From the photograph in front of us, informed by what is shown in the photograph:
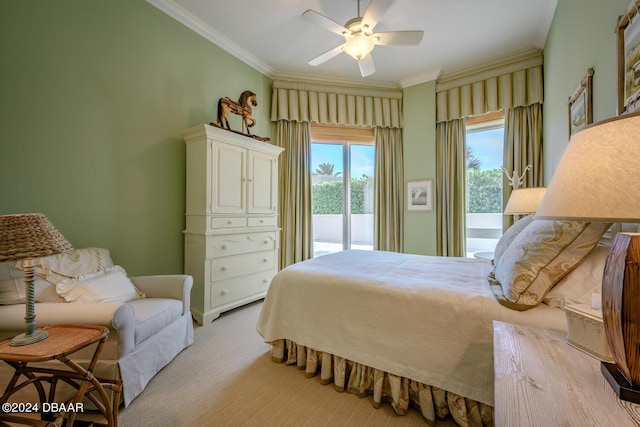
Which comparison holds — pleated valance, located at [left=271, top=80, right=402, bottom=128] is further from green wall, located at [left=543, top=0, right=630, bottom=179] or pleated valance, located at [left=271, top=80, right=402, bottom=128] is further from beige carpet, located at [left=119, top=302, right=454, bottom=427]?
beige carpet, located at [left=119, top=302, right=454, bottom=427]

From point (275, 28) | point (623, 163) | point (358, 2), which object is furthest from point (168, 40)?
point (623, 163)

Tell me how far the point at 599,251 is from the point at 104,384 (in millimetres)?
2377

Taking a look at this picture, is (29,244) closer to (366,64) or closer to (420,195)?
(366,64)

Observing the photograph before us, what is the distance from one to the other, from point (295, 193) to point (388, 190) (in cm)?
147

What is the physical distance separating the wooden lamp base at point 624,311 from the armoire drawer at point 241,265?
8.84 ft

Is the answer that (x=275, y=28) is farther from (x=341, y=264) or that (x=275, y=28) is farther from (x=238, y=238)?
(x=341, y=264)

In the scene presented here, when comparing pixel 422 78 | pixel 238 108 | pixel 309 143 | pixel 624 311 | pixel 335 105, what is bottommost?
pixel 624 311

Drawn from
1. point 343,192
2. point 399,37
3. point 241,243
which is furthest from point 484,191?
point 241,243

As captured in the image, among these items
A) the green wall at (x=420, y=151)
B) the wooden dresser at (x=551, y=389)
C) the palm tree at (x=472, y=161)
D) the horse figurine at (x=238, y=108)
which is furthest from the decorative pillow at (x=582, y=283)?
the horse figurine at (x=238, y=108)

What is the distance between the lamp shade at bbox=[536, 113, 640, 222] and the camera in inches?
21.5

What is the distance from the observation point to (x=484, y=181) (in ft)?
12.1

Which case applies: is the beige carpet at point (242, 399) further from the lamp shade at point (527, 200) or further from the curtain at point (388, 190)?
the curtain at point (388, 190)

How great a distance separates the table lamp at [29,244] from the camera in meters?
1.06

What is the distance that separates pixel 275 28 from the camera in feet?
9.70
